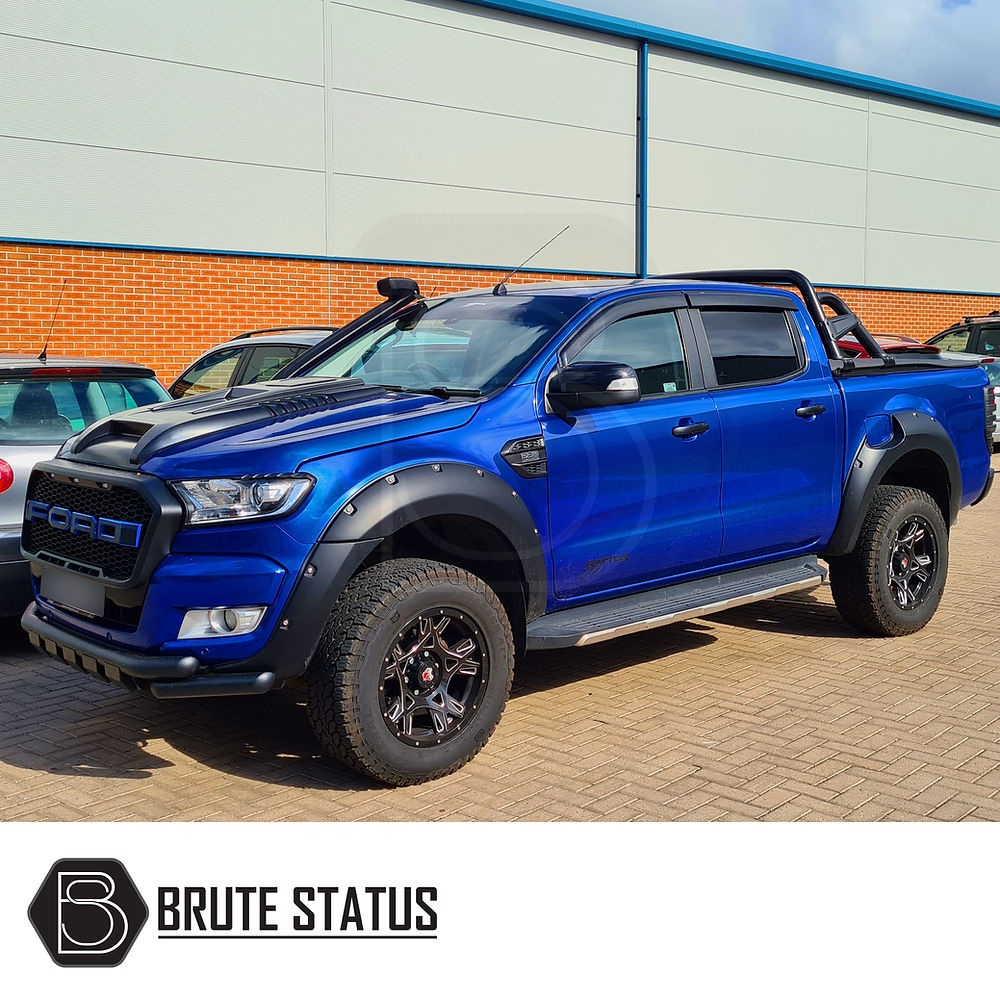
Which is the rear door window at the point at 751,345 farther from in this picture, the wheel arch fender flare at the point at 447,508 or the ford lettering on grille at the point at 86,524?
the ford lettering on grille at the point at 86,524

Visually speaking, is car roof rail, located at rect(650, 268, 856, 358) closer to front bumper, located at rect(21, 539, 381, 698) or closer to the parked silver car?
front bumper, located at rect(21, 539, 381, 698)

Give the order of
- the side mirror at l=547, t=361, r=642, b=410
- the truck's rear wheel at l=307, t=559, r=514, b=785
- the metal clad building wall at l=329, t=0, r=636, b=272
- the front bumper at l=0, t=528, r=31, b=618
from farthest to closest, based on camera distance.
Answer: the metal clad building wall at l=329, t=0, r=636, b=272, the front bumper at l=0, t=528, r=31, b=618, the side mirror at l=547, t=361, r=642, b=410, the truck's rear wheel at l=307, t=559, r=514, b=785

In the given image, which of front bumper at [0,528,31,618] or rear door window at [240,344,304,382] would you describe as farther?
rear door window at [240,344,304,382]

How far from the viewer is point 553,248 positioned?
17.5 m

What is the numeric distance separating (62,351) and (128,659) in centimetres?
1012

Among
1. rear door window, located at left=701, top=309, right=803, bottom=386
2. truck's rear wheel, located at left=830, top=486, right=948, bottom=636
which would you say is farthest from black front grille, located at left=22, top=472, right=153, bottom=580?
truck's rear wheel, located at left=830, top=486, right=948, bottom=636

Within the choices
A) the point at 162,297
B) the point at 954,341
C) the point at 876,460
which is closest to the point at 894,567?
the point at 876,460

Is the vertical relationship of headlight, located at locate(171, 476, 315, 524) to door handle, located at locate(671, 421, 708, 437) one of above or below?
below

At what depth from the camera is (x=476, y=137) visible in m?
16.1

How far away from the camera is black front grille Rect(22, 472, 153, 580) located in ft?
13.9

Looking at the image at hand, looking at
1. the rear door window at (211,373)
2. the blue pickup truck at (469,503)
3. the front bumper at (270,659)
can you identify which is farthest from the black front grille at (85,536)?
the rear door window at (211,373)

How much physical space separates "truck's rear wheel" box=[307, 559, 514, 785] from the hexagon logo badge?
39.7 inches

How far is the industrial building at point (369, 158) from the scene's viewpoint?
13125mm

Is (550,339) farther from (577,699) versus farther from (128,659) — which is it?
(128,659)
